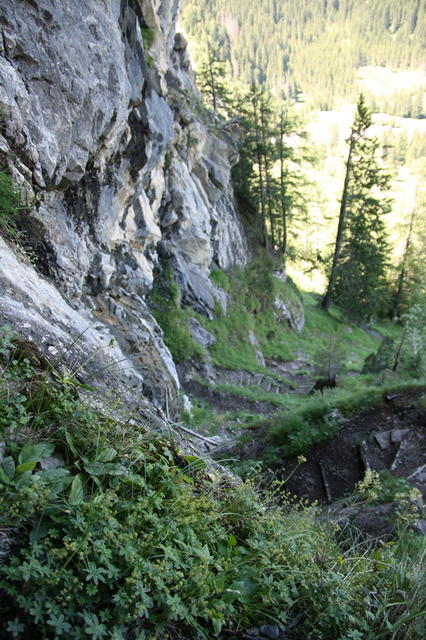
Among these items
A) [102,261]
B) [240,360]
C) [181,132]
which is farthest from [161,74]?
[240,360]

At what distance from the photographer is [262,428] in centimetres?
1020

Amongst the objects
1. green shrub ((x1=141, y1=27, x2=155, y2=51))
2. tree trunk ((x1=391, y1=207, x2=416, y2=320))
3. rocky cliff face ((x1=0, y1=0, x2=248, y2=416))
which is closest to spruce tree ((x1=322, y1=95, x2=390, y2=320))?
tree trunk ((x1=391, y1=207, x2=416, y2=320))

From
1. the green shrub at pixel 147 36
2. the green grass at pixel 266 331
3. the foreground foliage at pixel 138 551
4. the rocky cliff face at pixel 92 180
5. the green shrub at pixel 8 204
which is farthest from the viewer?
the green grass at pixel 266 331

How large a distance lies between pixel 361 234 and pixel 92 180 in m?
26.3

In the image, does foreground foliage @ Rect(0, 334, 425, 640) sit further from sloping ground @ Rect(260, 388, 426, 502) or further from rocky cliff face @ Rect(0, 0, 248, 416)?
sloping ground @ Rect(260, 388, 426, 502)

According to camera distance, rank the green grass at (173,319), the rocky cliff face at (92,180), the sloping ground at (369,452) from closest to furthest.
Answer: the rocky cliff face at (92,180), the sloping ground at (369,452), the green grass at (173,319)

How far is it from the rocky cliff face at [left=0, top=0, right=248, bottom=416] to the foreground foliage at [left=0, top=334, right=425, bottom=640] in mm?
644

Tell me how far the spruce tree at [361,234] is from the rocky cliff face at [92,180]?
16375mm

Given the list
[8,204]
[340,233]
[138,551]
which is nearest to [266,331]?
[340,233]

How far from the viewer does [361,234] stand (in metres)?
31.2

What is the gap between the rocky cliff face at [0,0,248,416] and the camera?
5230 mm

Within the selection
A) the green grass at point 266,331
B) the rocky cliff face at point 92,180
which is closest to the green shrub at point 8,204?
the rocky cliff face at point 92,180

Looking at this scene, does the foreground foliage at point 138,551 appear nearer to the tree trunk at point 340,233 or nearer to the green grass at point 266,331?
the green grass at point 266,331

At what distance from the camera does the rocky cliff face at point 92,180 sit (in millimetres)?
5230
